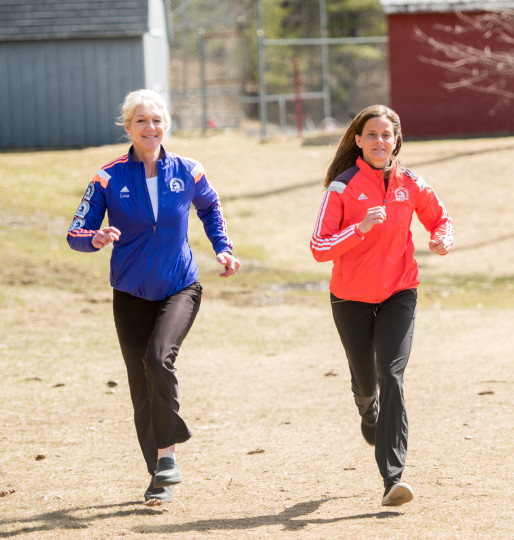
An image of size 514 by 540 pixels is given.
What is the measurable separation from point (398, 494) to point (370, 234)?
4.25 ft

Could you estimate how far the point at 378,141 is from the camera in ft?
16.5

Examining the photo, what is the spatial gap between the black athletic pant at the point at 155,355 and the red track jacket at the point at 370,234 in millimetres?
769

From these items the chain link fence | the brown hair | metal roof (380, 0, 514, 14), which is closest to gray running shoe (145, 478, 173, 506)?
the brown hair

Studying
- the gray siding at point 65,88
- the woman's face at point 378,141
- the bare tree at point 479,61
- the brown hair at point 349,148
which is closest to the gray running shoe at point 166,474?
the brown hair at point 349,148

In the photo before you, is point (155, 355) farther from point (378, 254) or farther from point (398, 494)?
point (398, 494)

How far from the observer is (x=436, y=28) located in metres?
23.7

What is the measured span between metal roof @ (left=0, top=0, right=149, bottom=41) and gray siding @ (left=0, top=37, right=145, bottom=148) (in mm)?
273

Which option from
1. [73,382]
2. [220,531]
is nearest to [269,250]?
[73,382]

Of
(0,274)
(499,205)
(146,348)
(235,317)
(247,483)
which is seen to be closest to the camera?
(146,348)

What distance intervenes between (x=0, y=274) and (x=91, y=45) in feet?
37.3

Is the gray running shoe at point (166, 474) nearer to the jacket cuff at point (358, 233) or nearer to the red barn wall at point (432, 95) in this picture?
the jacket cuff at point (358, 233)

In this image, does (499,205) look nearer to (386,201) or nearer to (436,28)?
(436,28)

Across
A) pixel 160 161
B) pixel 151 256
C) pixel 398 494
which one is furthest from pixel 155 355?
pixel 398 494

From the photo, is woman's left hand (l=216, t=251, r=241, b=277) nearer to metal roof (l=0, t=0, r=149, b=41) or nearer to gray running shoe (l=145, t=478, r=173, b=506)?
gray running shoe (l=145, t=478, r=173, b=506)
